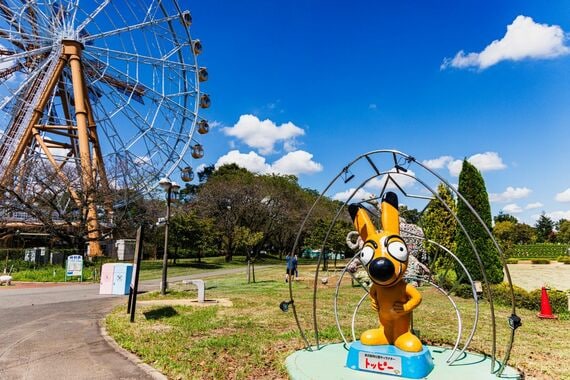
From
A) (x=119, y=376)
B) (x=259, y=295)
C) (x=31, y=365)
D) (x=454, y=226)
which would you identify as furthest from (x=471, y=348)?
(x=454, y=226)

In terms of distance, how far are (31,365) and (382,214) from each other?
5.29 metres

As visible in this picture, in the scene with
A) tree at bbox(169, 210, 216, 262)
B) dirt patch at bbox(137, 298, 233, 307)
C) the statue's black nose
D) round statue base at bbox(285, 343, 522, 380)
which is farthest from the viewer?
tree at bbox(169, 210, 216, 262)

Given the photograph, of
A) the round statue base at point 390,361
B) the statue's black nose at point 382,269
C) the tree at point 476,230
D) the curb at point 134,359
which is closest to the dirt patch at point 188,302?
the curb at point 134,359

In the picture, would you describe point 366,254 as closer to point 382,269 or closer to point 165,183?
point 382,269

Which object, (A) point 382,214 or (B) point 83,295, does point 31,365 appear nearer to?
(A) point 382,214

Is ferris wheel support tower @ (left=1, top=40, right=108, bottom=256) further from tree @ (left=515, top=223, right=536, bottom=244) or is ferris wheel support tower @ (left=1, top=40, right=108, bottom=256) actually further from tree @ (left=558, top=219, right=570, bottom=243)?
tree @ (left=558, top=219, right=570, bottom=243)

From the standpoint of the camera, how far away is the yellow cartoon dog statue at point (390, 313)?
5.13 meters

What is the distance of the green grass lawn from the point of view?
587cm

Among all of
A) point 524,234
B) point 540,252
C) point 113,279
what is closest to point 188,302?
point 113,279

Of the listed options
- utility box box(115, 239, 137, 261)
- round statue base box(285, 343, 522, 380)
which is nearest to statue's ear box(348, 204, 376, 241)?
round statue base box(285, 343, 522, 380)

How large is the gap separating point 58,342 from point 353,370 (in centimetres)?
522

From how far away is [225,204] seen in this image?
135 ft

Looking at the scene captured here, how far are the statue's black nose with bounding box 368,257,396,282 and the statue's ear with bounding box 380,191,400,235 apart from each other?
24.7 inches

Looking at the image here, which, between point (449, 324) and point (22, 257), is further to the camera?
point (22, 257)
